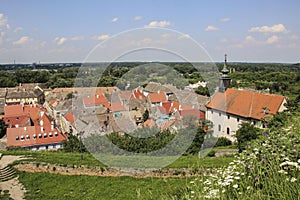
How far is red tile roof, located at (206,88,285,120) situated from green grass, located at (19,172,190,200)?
42.9ft

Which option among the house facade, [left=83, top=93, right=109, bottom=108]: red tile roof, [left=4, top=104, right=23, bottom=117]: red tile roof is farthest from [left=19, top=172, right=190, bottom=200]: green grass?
[left=4, top=104, right=23, bottom=117]: red tile roof

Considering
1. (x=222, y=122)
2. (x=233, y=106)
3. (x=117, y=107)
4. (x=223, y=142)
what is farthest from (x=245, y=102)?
(x=117, y=107)

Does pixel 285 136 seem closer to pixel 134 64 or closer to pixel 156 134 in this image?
pixel 134 64

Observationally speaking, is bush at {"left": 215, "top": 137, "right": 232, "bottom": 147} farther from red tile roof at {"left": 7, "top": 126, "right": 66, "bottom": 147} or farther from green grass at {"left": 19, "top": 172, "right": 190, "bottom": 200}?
red tile roof at {"left": 7, "top": 126, "right": 66, "bottom": 147}

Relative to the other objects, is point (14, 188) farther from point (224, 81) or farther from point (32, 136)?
point (224, 81)

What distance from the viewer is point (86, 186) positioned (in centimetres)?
1219

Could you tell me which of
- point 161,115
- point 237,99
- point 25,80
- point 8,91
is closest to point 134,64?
point 161,115

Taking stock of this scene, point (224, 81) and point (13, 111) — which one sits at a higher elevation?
point (224, 81)

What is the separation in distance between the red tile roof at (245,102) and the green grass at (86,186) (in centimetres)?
1306

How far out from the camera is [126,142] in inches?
450

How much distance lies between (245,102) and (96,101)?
13.9 metres

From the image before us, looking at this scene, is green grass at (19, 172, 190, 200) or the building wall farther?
the building wall

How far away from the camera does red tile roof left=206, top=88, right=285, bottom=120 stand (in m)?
23.0

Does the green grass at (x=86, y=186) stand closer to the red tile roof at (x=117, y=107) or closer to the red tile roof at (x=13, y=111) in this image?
the red tile roof at (x=117, y=107)
